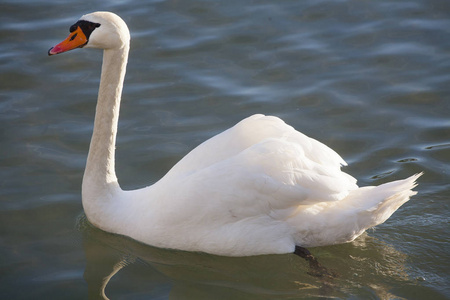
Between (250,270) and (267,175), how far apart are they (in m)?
0.92

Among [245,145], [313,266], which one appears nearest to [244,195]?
[245,145]

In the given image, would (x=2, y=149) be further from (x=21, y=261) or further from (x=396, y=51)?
(x=396, y=51)

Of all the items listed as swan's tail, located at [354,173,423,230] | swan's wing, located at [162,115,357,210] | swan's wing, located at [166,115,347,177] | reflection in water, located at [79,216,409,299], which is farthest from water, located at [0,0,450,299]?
swan's wing, located at [166,115,347,177]

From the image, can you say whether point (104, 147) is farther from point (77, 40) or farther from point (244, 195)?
point (244, 195)

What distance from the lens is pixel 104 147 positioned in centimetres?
713

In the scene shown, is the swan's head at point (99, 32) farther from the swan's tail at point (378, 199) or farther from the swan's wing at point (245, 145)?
the swan's tail at point (378, 199)

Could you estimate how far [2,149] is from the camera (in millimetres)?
8578

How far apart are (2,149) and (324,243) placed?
403 cm

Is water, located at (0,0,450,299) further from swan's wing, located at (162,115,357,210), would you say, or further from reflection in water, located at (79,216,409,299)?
swan's wing, located at (162,115,357,210)

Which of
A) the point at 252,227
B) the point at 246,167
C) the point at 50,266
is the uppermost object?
the point at 246,167

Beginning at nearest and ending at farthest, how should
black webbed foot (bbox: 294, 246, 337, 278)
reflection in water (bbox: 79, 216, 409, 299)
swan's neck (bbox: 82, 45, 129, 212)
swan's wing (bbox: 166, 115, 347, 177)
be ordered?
reflection in water (bbox: 79, 216, 409, 299), black webbed foot (bbox: 294, 246, 337, 278), swan's wing (bbox: 166, 115, 347, 177), swan's neck (bbox: 82, 45, 129, 212)

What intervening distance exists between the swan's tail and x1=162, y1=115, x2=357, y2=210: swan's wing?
0.55 feet

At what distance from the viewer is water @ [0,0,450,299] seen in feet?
21.8

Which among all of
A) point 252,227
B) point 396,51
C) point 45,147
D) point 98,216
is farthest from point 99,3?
point 252,227
